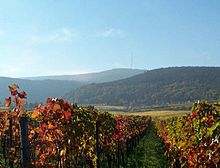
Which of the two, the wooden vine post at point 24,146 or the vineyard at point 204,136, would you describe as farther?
the wooden vine post at point 24,146

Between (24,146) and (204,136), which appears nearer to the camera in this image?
(24,146)

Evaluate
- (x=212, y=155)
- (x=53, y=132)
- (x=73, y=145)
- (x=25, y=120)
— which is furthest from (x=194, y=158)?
(x=25, y=120)

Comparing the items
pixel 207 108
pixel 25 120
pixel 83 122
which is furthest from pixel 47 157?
pixel 207 108

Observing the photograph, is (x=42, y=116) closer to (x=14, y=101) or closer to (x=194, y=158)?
(x=14, y=101)

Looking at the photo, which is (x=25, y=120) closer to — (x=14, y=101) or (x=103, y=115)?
(x=14, y=101)

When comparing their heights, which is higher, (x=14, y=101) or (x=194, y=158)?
(x=14, y=101)

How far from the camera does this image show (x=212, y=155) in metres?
6.53

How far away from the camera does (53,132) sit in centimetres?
773

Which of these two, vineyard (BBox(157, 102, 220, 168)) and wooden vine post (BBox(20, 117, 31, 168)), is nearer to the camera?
vineyard (BBox(157, 102, 220, 168))

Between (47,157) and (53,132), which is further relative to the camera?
(47,157)

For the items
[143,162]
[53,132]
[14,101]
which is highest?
[14,101]

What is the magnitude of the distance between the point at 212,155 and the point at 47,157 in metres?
3.64

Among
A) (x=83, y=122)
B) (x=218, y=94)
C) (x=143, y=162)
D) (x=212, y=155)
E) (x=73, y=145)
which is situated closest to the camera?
(x=212, y=155)

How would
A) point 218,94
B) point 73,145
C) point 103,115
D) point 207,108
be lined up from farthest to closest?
1. point 218,94
2. point 103,115
3. point 207,108
4. point 73,145
